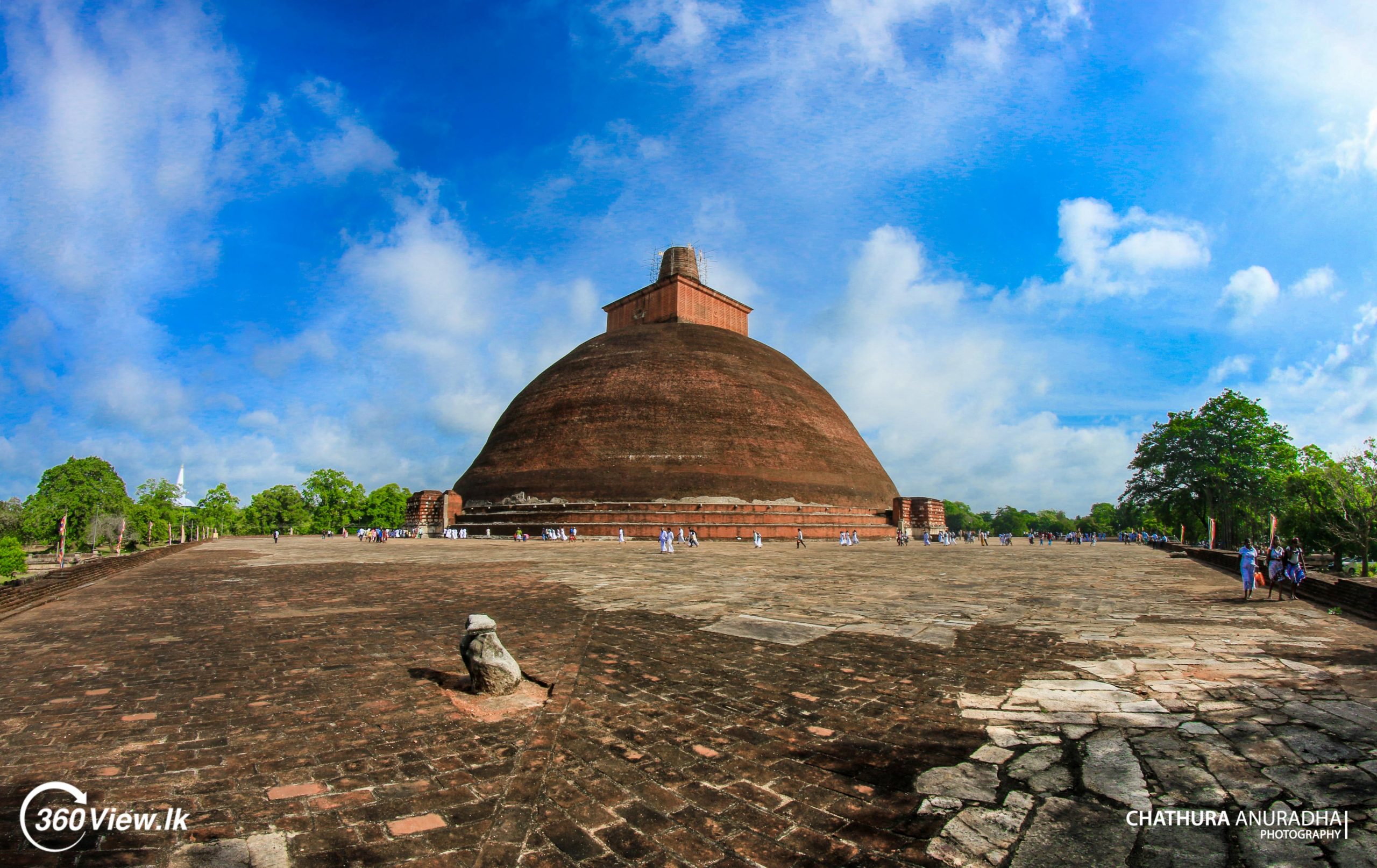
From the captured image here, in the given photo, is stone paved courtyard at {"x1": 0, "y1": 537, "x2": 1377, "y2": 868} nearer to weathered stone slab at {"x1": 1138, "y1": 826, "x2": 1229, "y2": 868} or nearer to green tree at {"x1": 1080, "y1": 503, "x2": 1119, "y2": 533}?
weathered stone slab at {"x1": 1138, "y1": 826, "x2": 1229, "y2": 868}

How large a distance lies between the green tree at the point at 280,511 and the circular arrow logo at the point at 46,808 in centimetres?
8513

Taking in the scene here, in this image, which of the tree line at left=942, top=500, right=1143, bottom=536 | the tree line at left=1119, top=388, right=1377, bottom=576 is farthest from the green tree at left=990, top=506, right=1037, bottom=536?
the tree line at left=1119, top=388, right=1377, bottom=576

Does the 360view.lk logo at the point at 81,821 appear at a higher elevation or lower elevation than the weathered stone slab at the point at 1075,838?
lower

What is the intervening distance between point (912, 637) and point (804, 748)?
10.2ft

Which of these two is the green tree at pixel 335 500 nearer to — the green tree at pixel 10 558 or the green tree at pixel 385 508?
the green tree at pixel 385 508

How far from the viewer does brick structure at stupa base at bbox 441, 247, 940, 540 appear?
3192 centimetres

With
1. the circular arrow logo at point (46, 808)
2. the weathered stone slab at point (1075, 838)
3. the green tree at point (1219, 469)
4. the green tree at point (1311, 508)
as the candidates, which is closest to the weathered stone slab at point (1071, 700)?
the weathered stone slab at point (1075, 838)

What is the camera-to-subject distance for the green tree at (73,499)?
42969 mm

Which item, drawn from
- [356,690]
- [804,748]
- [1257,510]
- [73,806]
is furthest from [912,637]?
[1257,510]

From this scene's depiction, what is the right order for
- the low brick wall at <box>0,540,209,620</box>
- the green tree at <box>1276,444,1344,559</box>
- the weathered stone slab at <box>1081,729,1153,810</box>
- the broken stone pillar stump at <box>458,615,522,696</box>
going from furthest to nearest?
the green tree at <box>1276,444,1344,559</box>, the low brick wall at <box>0,540,209,620</box>, the broken stone pillar stump at <box>458,615,522,696</box>, the weathered stone slab at <box>1081,729,1153,810</box>

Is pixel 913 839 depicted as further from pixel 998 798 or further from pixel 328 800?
pixel 328 800

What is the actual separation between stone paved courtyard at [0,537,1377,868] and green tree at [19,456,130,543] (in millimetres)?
52641

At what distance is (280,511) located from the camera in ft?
246

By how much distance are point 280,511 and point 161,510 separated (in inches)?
487
